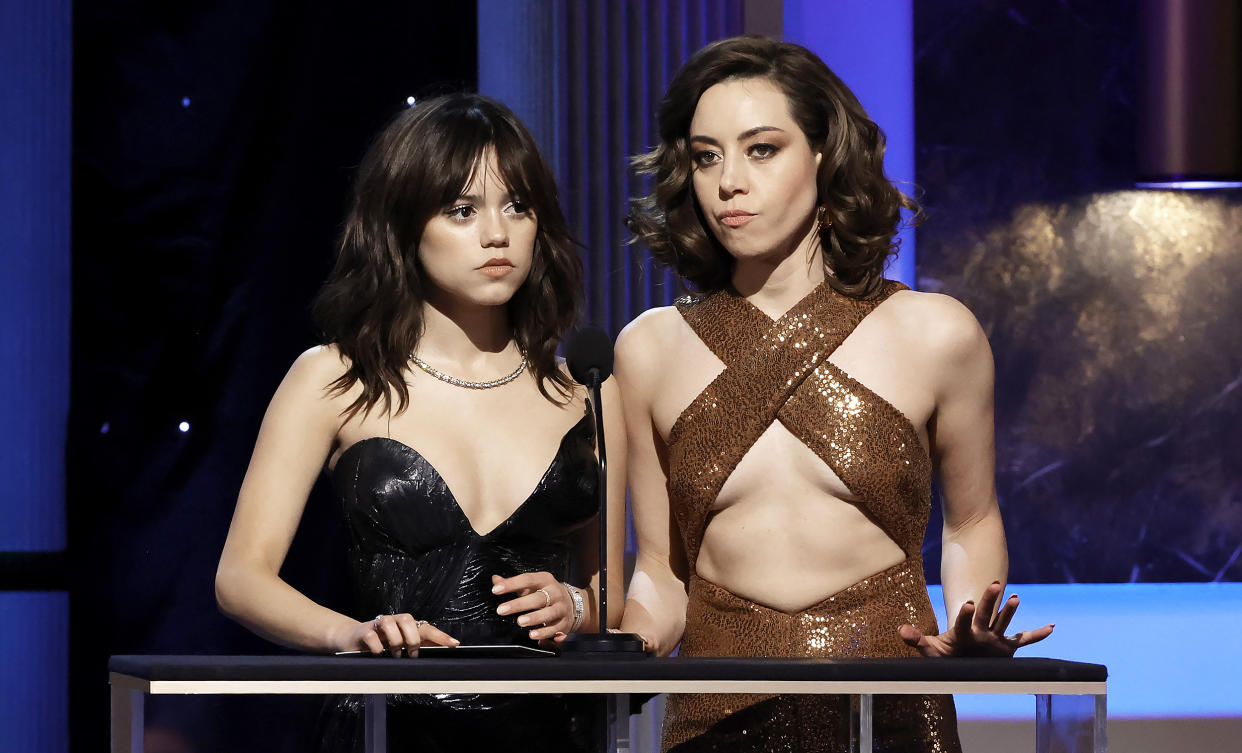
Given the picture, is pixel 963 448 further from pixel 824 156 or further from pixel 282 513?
pixel 282 513

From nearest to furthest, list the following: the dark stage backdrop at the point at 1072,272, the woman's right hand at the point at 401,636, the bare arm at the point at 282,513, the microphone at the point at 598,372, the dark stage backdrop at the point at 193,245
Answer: the woman's right hand at the point at 401,636 < the microphone at the point at 598,372 < the bare arm at the point at 282,513 < the dark stage backdrop at the point at 193,245 < the dark stage backdrop at the point at 1072,272

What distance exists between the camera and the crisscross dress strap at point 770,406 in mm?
2352

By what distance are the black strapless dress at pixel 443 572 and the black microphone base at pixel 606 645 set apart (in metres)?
0.33

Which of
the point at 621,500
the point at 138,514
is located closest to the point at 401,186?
the point at 621,500

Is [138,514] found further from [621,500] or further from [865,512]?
[865,512]

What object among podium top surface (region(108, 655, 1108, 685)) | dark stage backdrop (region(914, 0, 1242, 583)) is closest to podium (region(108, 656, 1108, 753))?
podium top surface (region(108, 655, 1108, 685))

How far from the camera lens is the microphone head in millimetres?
1954

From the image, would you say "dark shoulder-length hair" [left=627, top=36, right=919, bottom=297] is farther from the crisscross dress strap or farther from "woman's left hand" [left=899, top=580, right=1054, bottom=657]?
"woman's left hand" [left=899, top=580, right=1054, bottom=657]

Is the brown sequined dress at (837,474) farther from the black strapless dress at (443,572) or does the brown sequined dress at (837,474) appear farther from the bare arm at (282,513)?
the bare arm at (282,513)

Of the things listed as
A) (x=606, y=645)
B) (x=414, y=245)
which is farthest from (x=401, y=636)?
(x=414, y=245)

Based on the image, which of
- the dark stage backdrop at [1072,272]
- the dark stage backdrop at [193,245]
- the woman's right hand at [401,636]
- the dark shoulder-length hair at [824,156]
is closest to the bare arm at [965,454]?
the dark shoulder-length hair at [824,156]

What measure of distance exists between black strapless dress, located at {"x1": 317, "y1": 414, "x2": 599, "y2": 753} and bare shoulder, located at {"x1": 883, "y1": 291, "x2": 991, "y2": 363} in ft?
1.95

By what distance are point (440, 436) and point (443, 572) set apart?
0.21 m

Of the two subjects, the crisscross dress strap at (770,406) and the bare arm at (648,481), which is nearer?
the crisscross dress strap at (770,406)
